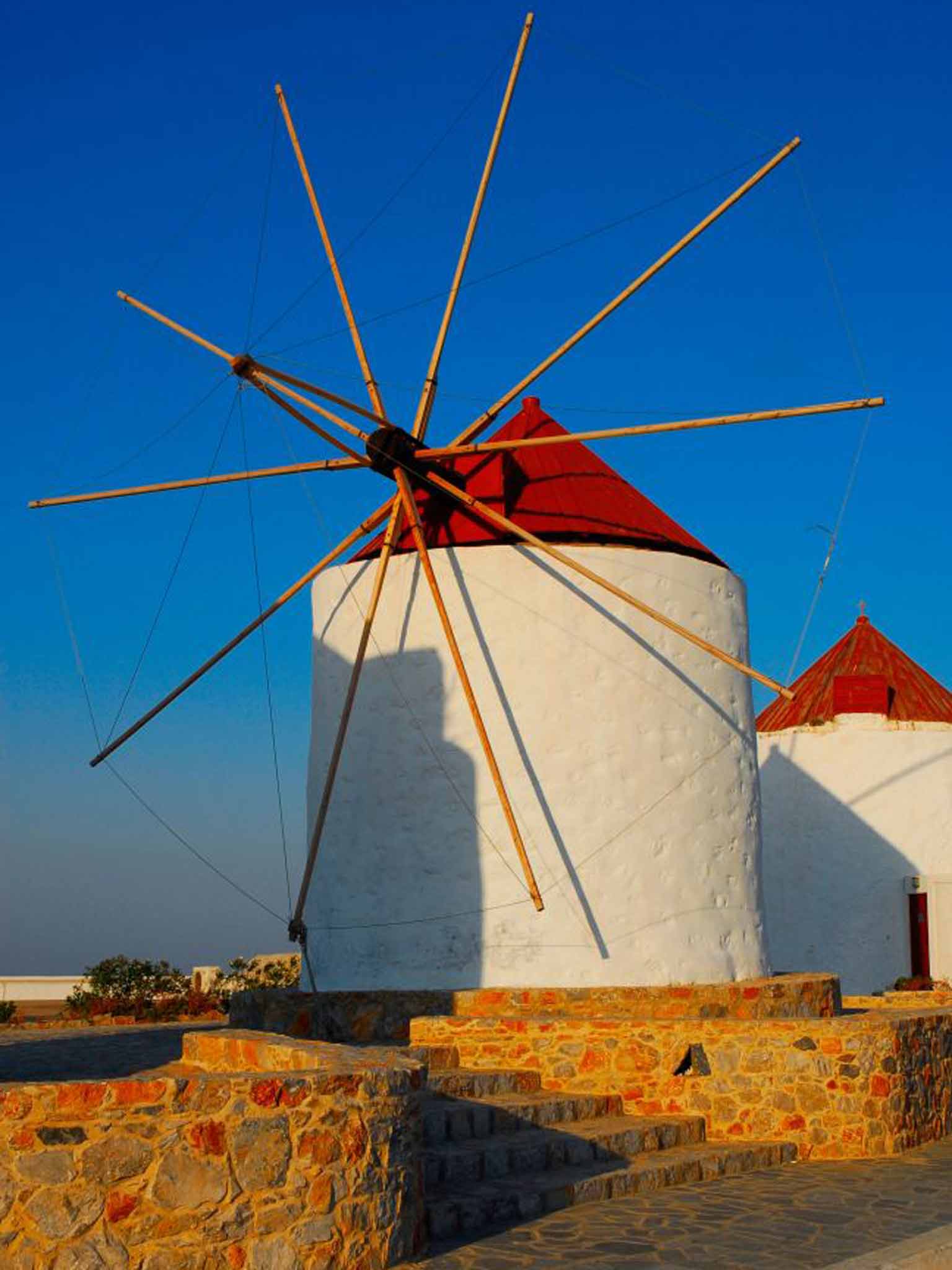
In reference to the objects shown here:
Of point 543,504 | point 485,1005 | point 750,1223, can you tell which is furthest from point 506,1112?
point 543,504

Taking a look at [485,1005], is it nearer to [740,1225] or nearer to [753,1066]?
[753,1066]

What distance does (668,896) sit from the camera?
37.9 feet

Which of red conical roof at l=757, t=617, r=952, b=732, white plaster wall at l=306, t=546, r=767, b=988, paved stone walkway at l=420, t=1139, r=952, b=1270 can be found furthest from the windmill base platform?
red conical roof at l=757, t=617, r=952, b=732

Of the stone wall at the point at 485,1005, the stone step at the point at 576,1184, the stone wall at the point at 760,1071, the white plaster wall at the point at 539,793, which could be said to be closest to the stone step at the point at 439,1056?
the stone wall at the point at 760,1071

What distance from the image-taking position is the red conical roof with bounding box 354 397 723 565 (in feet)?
39.9

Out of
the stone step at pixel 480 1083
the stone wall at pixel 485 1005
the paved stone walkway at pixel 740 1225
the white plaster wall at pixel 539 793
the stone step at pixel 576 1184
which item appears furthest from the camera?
the white plaster wall at pixel 539 793

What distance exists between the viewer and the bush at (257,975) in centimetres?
1834

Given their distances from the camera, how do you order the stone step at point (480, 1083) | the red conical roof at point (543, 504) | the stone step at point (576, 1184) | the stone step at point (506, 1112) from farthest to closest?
the red conical roof at point (543, 504), the stone step at point (480, 1083), the stone step at point (506, 1112), the stone step at point (576, 1184)

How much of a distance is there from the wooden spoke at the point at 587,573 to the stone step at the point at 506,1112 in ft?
10.9

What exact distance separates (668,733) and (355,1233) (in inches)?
264

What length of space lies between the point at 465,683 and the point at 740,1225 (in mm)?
5020

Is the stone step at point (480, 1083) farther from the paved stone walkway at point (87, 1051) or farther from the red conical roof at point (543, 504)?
the red conical roof at point (543, 504)

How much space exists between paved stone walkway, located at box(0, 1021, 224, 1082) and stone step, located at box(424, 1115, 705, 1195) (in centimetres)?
229

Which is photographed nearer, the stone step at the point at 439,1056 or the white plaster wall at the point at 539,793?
the stone step at the point at 439,1056
